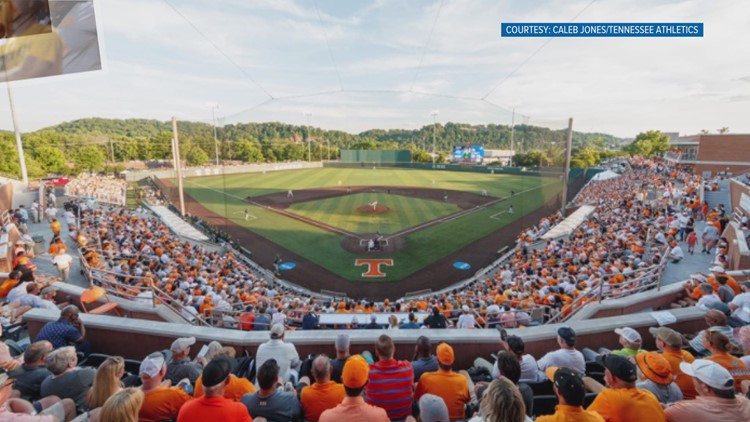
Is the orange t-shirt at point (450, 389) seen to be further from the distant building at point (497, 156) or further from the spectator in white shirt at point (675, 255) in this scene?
the distant building at point (497, 156)

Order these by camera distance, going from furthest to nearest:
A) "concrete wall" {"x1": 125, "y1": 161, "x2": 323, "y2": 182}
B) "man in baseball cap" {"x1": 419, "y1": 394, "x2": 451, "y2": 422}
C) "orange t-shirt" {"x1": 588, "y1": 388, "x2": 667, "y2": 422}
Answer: "concrete wall" {"x1": 125, "y1": 161, "x2": 323, "y2": 182}, "man in baseball cap" {"x1": 419, "y1": 394, "x2": 451, "y2": 422}, "orange t-shirt" {"x1": 588, "y1": 388, "x2": 667, "y2": 422}

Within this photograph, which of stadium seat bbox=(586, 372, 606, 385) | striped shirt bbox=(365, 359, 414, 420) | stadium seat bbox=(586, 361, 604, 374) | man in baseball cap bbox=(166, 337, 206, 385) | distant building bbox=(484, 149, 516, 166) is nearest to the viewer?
striped shirt bbox=(365, 359, 414, 420)

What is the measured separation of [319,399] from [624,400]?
8.67ft

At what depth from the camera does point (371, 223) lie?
27.4 meters

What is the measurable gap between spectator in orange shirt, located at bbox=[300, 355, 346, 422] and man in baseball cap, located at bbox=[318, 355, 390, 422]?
1.42 feet

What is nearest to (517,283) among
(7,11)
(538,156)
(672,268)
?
(672,268)

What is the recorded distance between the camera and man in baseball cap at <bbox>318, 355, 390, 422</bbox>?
2822 millimetres

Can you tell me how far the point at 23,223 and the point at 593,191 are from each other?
43.2m

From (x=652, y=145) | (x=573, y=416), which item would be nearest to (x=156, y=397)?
(x=573, y=416)

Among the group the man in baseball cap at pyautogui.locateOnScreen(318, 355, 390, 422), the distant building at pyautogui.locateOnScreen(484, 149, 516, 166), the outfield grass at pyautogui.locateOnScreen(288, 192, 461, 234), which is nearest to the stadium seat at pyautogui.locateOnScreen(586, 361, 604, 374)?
the man in baseball cap at pyautogui.locateOnScreen(318, 355, 390, 422)

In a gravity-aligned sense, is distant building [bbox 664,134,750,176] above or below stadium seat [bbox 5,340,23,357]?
above

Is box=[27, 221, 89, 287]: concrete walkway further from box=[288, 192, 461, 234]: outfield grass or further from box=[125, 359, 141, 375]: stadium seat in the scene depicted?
box=[288, 192, 461, 234]: outfield grass

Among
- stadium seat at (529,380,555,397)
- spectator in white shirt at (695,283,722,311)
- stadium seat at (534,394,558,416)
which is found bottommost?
stadium seat at (534,394,558,416)

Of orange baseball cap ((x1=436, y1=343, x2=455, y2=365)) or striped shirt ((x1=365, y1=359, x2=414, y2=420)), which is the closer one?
striped shirt ((x1=365, y1=359, x2=414, y2=420))
